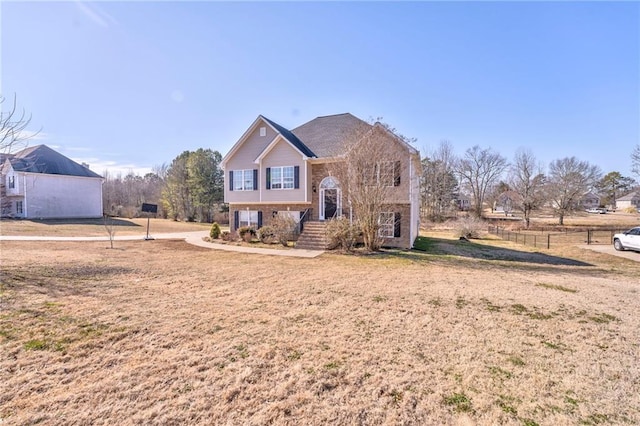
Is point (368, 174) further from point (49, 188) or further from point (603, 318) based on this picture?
point (49, 188)

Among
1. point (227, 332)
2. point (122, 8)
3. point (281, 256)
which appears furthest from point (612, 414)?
point (122, 8)

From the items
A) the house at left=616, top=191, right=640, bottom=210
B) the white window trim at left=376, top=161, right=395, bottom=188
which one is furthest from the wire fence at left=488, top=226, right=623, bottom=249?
the house at left=616, top=191, right=640, bottom=210

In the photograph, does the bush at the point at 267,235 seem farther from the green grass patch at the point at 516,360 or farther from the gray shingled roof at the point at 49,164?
the gray shingled roof at the point at 49,164

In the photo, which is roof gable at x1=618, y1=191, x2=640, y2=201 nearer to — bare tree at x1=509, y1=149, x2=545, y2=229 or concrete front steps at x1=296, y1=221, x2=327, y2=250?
bare tree at x1=509, y1=149, x2=545, y2=229

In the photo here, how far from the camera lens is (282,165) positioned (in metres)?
18.0

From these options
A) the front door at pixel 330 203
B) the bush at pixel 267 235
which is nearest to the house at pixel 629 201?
the front door at pixel 330 203

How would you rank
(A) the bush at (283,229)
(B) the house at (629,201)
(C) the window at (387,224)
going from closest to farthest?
(C) the window at (387,224)
(A) the bush at (283,229)
(B) the house at (629,201)

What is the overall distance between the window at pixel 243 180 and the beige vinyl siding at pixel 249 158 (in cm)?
23

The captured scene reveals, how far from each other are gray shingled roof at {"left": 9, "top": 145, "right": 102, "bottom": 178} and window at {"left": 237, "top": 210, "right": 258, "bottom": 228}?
94.5ft

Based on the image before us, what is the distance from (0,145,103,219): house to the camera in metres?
31.3

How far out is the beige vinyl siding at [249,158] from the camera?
18938 mm

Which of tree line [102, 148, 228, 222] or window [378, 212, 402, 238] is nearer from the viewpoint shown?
window [378, 212, 402, 238]

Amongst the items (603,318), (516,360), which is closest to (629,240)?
(603,318)

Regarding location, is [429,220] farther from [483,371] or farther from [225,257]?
[483,371]
